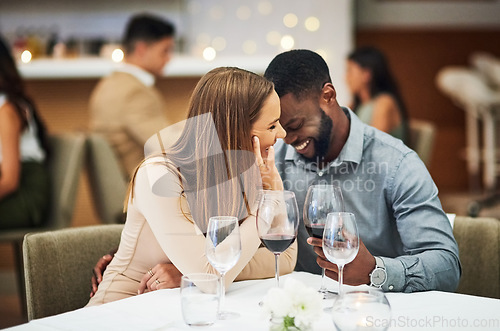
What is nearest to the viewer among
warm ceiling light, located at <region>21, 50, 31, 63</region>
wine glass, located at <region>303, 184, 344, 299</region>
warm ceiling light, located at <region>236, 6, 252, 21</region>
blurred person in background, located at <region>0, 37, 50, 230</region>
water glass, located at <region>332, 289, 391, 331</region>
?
water glass, located at <region>332, 289, 391, 331</region>

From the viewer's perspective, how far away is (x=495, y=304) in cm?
122

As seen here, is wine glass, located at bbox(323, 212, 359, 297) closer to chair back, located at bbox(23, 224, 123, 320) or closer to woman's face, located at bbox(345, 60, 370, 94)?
chair back, located at bbox(23, 224, 123, 320)

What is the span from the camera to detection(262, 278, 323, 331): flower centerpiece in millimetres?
972

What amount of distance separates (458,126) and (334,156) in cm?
558

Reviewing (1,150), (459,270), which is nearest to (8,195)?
A: (1,150)

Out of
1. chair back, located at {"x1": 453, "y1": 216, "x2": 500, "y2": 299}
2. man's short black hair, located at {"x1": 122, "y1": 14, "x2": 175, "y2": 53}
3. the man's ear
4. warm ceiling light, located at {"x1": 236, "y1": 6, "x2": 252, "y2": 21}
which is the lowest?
chair back, located at {"x1": 453, "y1": 216, "x2": 500, "y2": 299}

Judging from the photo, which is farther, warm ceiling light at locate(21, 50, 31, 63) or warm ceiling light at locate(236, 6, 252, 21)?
warm ceiling light at locate(236, 6, 252, 21)

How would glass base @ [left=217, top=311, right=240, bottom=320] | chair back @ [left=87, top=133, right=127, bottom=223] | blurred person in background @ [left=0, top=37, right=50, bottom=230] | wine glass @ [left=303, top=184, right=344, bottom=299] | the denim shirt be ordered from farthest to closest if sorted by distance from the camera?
chair back @ [left=87, top=133, right=127, bottom=223] → blurred person in background @ [left=0, top=37, right=50, bottom=230] → the denim shirt → wine glass @ [left=303, top=184, right=344, bottom=299] → glass base @ [left=217, top=311, right=240, bottom=320]

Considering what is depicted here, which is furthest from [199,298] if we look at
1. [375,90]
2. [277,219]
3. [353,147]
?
[375,90]

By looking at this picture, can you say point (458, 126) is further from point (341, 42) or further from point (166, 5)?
point (166, 5)

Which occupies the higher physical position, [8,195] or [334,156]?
[334,156]

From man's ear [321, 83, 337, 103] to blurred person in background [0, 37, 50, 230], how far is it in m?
1.82

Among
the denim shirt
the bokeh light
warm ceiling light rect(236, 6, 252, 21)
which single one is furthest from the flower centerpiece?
warm ceiling light rect(236, 6, 252, 21)

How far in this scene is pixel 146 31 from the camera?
3453mm
